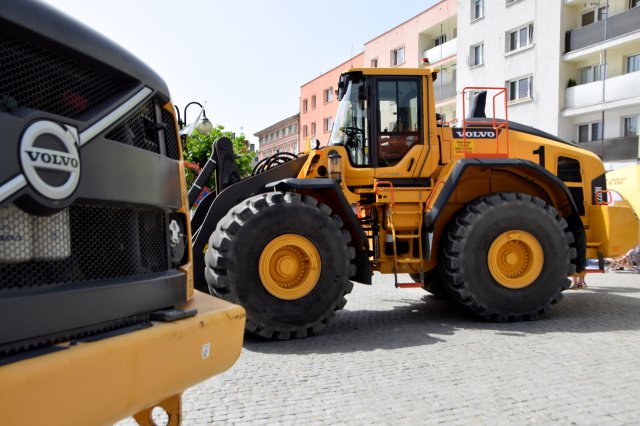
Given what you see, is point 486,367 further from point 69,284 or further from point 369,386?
point 69,284

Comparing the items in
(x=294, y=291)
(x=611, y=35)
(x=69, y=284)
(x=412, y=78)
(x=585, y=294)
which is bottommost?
(x=585, y=294)

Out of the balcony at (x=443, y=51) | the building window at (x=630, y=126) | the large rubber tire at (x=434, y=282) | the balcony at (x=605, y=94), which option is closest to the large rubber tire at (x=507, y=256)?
the large rubber tire at (x=434, y=282)

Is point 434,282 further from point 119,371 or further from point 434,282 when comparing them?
point 119,371

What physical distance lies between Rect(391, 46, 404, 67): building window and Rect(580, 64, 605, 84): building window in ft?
42.4

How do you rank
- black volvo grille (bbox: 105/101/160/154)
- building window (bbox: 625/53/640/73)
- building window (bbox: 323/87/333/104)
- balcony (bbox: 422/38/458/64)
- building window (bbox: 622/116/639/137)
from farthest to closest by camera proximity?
building window (bbox: 323/87/333/104), balcony (bbox: 422/38/458/64), building window (bbox: 625/53/640/73), building window (bbox: 622/116/639/137), black volvo grille (bbox: 105/101/160/154)

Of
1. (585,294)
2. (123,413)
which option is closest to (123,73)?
(123,413)

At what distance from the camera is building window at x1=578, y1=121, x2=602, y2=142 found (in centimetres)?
2347

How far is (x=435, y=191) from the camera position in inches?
274

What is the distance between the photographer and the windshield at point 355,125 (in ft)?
24.0

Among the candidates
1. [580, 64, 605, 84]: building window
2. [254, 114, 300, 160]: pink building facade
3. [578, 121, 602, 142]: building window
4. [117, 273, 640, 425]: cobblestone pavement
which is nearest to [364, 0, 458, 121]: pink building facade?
[580, 64, 605, 84]: building window

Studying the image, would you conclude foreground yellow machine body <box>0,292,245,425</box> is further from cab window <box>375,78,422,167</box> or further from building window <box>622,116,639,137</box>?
building window <box>622,116,639,137</box>

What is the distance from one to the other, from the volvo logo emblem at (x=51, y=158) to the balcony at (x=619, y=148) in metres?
23.0

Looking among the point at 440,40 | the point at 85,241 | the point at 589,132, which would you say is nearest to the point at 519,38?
the point at 589,132

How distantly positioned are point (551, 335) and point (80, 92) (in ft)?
18.0
